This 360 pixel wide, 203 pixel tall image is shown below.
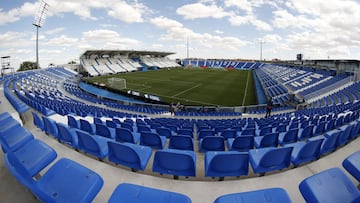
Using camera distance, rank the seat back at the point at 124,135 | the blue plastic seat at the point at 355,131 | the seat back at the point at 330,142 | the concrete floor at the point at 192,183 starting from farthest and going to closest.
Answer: the blue plastic seat at the point at 355,131, the seat back at the point at 124,135, the seat back at the point at 330,142, the concrete floor at the point at 192,183

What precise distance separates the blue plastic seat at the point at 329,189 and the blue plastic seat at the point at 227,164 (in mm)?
984

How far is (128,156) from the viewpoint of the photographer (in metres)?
3.27

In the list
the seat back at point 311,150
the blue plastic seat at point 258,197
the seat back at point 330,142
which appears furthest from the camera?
the seat back at point 330,142

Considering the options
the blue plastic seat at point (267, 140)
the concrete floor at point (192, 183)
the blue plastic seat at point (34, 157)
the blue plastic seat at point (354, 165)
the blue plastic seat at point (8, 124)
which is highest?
the blue plastic seat at point (8, 124)

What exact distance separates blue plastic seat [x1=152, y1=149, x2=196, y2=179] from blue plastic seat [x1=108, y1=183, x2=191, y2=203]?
100 cm

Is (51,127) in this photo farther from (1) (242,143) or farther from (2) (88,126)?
(1) (242,143)

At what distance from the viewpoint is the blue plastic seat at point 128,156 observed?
125 inches

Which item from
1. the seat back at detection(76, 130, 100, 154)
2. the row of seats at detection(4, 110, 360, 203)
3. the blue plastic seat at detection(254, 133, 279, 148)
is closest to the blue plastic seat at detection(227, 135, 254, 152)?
the blue plastic seat at detection(254, 133, 279, 148)

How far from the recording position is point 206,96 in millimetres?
27500

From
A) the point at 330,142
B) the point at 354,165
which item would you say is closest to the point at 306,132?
the point at 330,142

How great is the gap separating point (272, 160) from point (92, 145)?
3382 millimetres

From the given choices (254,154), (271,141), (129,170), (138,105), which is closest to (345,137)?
(271,141)

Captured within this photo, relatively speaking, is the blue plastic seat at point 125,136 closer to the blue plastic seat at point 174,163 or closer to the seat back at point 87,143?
the seat back at point 87,143

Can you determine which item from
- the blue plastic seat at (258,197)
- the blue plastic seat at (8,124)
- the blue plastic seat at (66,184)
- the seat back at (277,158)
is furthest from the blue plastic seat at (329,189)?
the blue plastic seat at (8,124)
